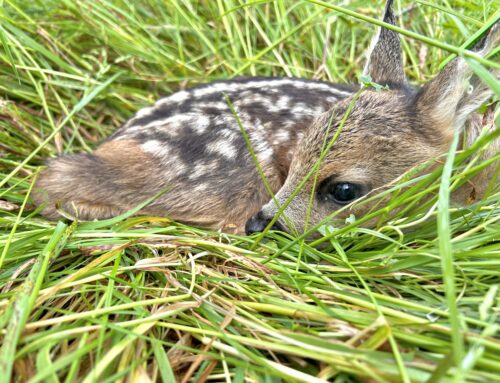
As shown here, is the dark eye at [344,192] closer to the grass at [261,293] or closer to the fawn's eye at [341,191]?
the fawn's eye at [341,191]

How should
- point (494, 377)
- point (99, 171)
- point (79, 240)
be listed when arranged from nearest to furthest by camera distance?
point (494, 377) < point (79, 240) < point (99, 171)

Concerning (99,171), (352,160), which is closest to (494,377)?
(352,160)

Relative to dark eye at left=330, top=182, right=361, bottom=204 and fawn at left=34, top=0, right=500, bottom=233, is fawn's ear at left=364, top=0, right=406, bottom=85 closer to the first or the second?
fawn at left=34, top=0, right=500, bottom=233

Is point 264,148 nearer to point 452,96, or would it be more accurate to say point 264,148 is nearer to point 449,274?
point 452,96

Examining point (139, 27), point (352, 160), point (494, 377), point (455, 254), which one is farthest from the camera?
point (139, 27)

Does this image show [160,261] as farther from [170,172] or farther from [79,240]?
[170,172]

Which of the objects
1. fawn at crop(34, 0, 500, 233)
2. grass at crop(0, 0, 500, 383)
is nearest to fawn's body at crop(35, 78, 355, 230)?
fawn at crop(34, 0, 500, 233)

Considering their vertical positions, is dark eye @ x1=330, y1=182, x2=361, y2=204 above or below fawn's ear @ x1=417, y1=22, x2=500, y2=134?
below
